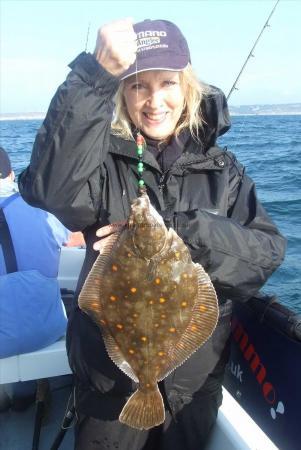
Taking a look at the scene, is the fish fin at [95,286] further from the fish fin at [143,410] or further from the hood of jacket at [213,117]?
the hood of jacket at [213,117]

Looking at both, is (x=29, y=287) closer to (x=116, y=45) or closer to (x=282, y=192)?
(x=116, y=45)

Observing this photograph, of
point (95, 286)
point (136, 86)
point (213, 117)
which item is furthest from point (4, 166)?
point (95, 286)

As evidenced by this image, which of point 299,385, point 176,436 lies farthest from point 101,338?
point 299,385

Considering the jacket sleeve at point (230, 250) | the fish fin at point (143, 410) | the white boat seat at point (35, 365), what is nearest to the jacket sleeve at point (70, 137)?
the jacket sleeve at point (230, 250)

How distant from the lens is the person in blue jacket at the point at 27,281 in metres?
3.23

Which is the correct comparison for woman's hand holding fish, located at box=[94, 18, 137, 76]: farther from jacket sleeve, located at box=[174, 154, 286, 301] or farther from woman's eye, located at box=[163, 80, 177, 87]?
jacket sleeve, located at box=[174, 154, 286, 301]

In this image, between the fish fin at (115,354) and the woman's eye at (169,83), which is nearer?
the fish fin at (115,354)

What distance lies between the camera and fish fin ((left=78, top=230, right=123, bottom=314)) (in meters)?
1.99

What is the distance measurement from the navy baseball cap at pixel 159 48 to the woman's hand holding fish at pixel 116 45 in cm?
23

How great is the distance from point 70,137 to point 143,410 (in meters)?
1.26

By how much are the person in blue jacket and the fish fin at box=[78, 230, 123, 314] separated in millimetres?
1352

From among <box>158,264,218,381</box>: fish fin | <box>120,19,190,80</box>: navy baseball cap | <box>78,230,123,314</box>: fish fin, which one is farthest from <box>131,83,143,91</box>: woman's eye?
<box>158,264,218,381</box>: fish fin

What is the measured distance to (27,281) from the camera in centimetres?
332

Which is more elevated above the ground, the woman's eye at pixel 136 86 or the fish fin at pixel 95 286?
the woman's eye at pixel 136 86
